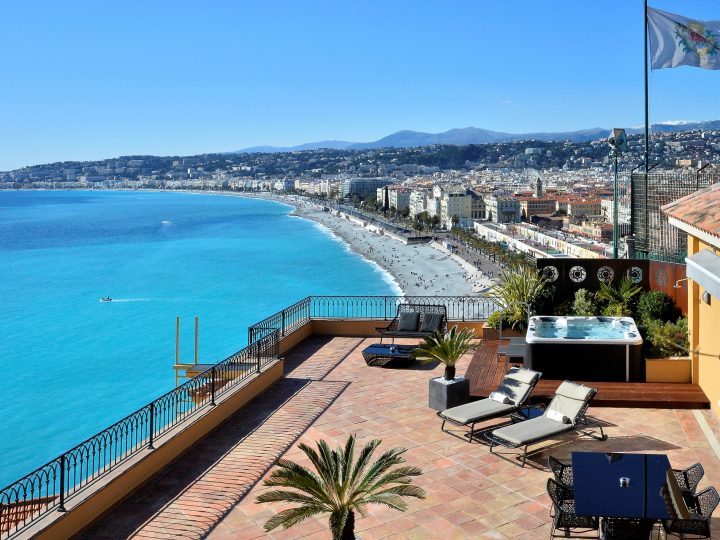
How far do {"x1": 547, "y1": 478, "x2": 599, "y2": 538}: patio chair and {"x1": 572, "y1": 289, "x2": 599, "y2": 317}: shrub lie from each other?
6.55 m

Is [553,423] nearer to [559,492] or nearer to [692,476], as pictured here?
[692,476]

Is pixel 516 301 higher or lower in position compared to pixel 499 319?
higher

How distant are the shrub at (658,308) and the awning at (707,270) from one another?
11.2 ft

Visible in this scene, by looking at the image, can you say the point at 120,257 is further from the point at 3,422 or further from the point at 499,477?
the point at 499,477

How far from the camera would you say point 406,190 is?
162875 millimetres

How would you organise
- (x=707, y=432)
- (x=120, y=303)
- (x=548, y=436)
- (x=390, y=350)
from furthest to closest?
(x=120, y=303), (x=390, y=350), (x=707, y=432), (x=548, y=436)

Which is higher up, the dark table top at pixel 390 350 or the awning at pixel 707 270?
the awning at pixel 707 270

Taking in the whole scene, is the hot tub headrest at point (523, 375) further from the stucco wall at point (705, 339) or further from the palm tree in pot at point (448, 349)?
the stucco wall at point (705, 339)

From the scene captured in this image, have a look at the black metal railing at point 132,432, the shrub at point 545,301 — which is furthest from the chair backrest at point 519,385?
the shrub at point 545,301

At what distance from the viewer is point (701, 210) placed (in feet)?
28.8

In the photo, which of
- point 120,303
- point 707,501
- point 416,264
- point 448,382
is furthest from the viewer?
point 416,264

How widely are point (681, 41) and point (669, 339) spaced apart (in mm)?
6564

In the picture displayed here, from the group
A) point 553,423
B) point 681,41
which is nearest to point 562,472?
point 553,423

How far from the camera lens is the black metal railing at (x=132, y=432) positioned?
5578mm
